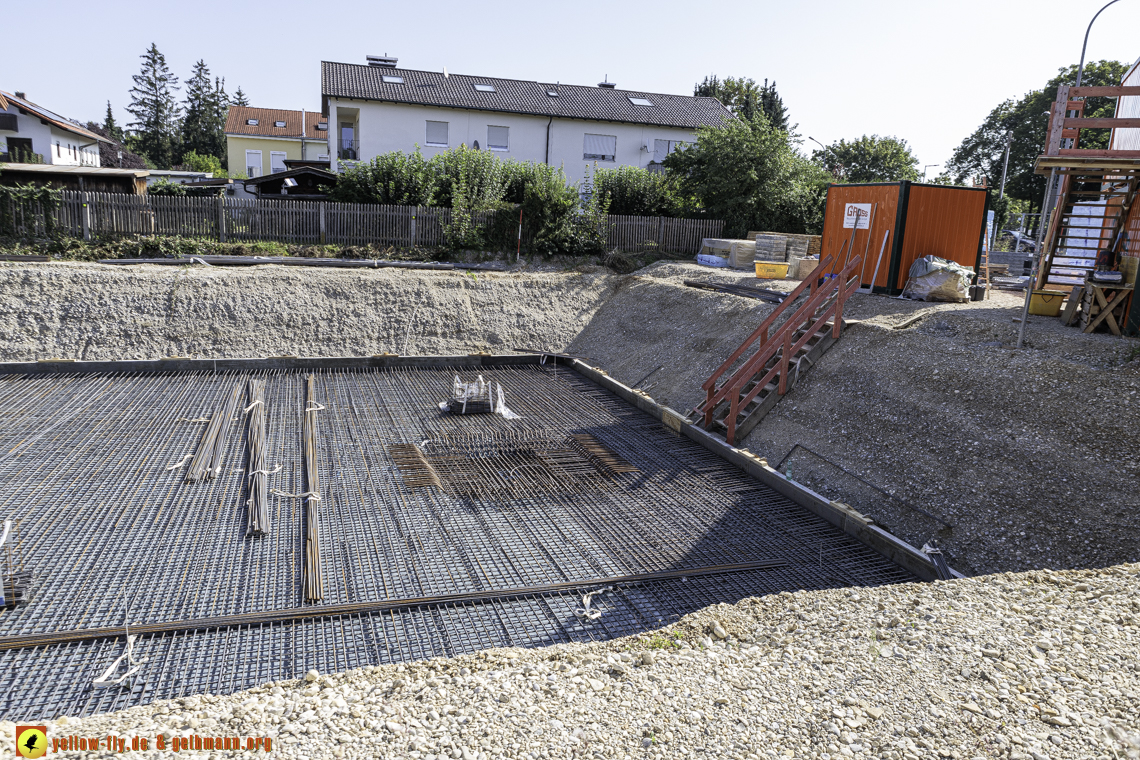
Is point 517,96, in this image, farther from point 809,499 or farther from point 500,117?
point 809,499

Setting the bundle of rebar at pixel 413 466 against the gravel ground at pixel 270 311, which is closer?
the bundle of rebar at pixel 413 466

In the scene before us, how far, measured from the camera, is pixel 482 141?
27406mm

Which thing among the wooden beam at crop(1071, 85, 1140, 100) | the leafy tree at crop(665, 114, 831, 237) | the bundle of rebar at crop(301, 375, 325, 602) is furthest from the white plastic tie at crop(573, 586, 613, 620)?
the leafy tree at crop(665, 114, 831, 237)

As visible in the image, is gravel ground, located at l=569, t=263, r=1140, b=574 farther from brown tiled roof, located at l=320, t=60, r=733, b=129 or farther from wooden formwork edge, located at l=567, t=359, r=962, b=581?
brown tiled roof, located at l=320, t=60, r=733, b=129

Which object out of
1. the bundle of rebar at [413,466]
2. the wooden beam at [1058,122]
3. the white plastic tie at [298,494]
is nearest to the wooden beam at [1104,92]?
the wooden beam at [1058,122]

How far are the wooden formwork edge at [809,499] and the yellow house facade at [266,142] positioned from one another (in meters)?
40.7

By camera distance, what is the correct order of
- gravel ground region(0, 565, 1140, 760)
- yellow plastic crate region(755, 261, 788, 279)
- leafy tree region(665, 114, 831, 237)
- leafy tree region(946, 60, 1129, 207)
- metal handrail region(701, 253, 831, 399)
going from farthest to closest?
leafy tree region(946, 60, 1129, 207) → leafy tree region(665, 114, 831, 237) → yellow plastic crate region(755, 261, 788, 279) → metal handrail region(701, 253, 831, 399) → gravel ground region(0, 565, 1140, 760)

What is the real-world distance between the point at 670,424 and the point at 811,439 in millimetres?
2132

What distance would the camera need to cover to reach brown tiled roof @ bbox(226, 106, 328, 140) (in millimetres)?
46000

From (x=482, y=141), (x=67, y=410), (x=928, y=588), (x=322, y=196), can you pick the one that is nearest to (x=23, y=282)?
(x=67, y=410)

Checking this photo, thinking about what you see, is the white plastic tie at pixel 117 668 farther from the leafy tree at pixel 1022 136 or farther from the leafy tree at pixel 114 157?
the leafy tree at pixel 114 157

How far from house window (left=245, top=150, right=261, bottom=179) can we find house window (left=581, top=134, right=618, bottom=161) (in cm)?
2697

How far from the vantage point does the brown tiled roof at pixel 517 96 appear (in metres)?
26.2

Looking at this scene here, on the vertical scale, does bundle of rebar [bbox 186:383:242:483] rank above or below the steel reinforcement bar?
above
